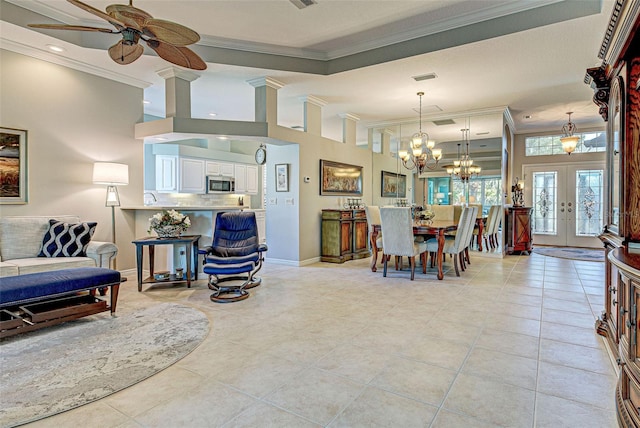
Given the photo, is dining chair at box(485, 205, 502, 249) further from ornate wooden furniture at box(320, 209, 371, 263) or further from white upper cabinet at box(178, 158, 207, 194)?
A: white upper cabinet at box(178, 158, 207, 194)

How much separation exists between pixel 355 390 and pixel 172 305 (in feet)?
7.93

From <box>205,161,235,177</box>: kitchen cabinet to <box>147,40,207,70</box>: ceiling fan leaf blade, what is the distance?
494 cm

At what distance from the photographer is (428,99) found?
6.05 meters

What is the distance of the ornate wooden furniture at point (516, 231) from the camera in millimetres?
7152

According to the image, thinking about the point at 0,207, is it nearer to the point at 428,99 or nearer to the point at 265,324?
the point at 265,324

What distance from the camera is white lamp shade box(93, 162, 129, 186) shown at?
15.0 feet

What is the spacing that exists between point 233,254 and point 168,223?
2.94 feet

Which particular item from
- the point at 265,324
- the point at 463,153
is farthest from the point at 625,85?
the point at 463,153

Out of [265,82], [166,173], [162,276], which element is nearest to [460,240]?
[265,82]

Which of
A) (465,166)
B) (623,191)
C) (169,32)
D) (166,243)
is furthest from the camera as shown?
(465,166)

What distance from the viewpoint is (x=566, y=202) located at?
8.32m

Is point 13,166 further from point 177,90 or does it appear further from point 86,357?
point 86,357

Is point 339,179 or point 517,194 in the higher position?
point 339,179

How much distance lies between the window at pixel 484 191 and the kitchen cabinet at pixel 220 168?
5308mm
